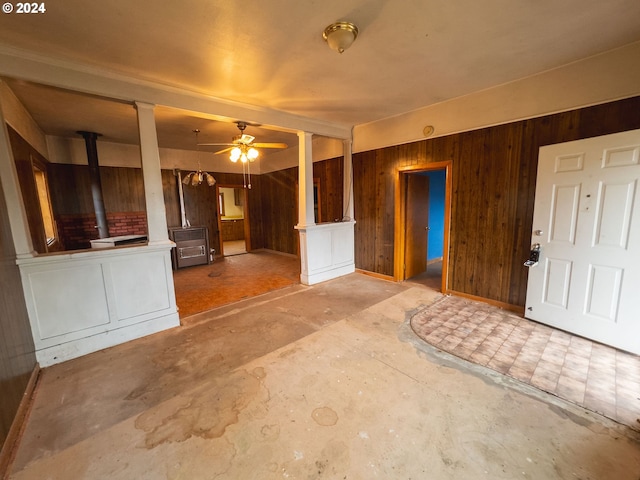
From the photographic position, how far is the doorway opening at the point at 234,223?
24.5 feet

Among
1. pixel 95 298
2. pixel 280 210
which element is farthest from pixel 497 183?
pixel 280 210

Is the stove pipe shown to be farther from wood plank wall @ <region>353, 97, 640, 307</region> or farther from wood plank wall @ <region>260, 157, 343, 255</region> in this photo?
wood plank wall @ <region>353, 97, 640, 307</region>

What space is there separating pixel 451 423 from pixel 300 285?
9.86 feet

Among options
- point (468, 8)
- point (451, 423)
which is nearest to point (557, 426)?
point (451, 423)

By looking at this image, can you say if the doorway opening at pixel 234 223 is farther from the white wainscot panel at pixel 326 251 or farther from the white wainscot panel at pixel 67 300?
the white wainscot panel at pixel 67 300

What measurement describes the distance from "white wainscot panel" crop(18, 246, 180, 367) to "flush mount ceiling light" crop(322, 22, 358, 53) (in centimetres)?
257

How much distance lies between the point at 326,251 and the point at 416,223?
170 cm

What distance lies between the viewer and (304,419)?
5.59 ft

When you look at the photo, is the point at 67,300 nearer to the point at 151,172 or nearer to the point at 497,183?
the point at 151,172

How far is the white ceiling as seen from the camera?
1.80 metres

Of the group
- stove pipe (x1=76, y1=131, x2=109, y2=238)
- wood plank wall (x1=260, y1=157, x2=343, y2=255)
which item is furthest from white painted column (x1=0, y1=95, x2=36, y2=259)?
wood plank wall (x1=260, y1=157, x2=343, y2=255)

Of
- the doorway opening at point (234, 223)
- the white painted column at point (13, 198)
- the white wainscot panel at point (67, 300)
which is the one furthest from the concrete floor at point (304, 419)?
the doorway opening at point (234, 223)

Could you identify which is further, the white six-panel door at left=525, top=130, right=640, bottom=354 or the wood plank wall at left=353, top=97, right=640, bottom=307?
the wood plank wall at left=353, top=97, right=640, bottom=307

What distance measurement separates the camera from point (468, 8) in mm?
1826
